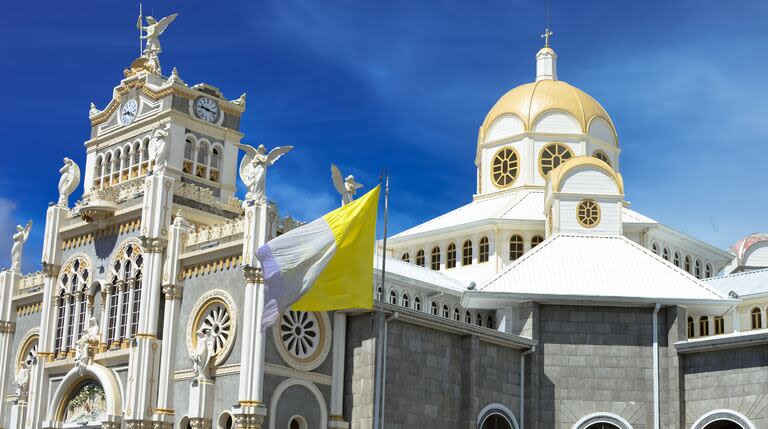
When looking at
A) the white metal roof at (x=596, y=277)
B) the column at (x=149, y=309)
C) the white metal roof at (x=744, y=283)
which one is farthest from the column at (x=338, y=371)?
the white metal roof at (x=744, y=283)

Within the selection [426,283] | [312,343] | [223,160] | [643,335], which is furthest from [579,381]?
[223,160]

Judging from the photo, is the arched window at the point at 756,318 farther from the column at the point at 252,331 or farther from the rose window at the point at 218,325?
the rose window at the point at 218,325

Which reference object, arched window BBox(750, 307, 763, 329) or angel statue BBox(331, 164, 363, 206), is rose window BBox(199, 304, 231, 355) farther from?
arched window BBox(750, 307, 763, 329)

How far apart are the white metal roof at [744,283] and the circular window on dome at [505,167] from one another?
13.2 metres

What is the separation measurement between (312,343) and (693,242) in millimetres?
26941

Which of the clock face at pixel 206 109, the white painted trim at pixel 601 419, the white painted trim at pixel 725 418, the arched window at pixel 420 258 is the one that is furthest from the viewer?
the arched window at pixel 420 258

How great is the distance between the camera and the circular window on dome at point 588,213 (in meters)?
62.9

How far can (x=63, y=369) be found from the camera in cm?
5591

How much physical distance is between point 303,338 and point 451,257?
19.7m

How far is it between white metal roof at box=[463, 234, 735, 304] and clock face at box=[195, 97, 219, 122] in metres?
14.4

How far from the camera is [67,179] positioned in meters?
59.2

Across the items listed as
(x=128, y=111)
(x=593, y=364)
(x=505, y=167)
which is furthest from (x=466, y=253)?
(x=128, y=111)

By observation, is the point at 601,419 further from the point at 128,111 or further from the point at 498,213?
the point at 128,111

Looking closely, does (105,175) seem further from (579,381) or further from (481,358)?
(579,381)
